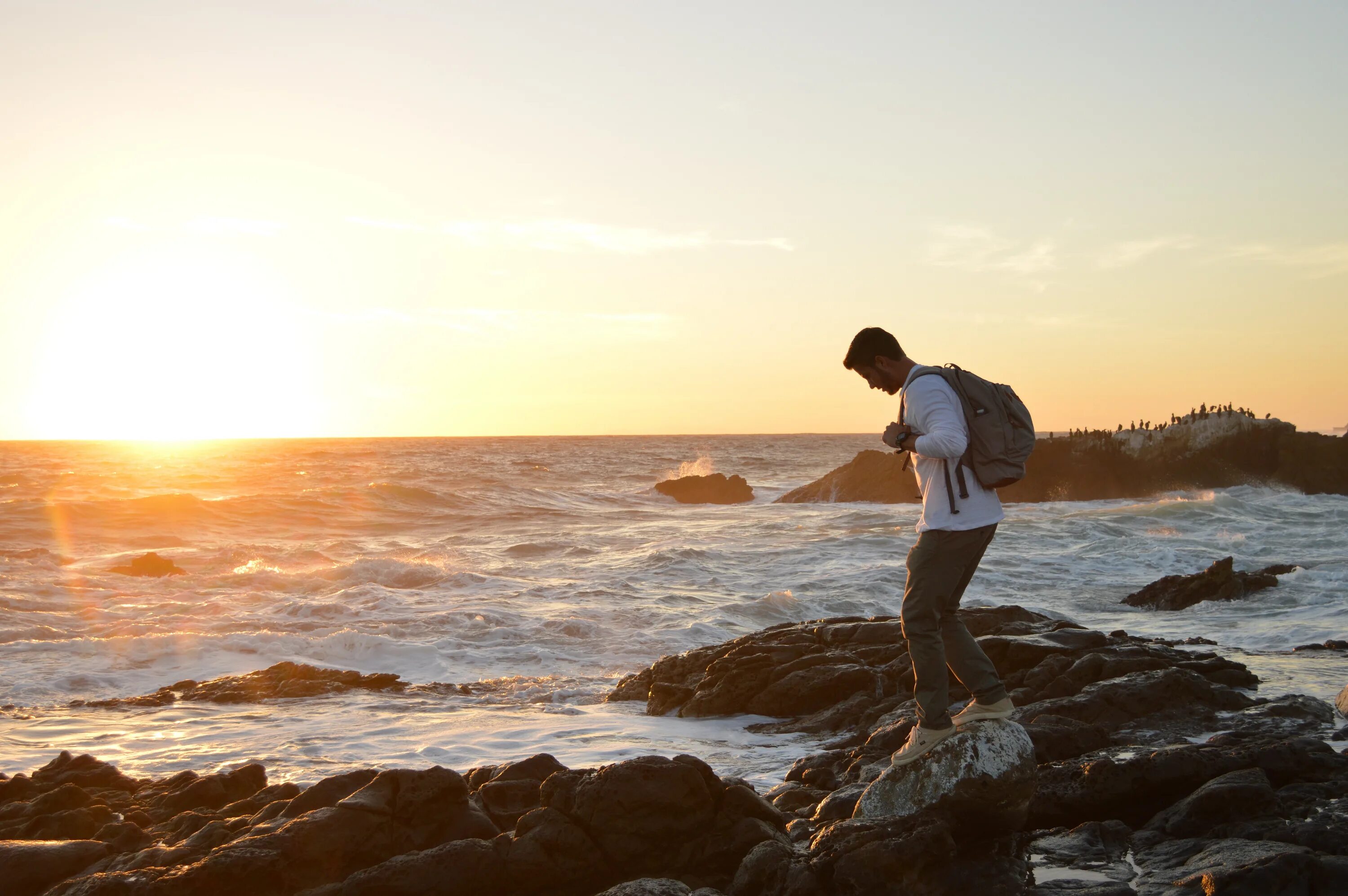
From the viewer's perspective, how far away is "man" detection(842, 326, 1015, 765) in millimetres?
4414

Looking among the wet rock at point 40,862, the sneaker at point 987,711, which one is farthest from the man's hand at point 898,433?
the wet rock at point 40,862

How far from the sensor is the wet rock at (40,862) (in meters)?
5.13

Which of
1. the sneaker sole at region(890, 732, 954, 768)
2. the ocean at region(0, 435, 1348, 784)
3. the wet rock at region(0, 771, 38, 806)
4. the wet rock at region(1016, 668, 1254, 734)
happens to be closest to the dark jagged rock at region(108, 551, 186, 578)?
the ocean at region(0, 435, 1348, 784)

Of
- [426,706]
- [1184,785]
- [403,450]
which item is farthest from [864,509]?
[403,450]

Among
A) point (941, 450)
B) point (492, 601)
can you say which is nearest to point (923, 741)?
point (941, 450)

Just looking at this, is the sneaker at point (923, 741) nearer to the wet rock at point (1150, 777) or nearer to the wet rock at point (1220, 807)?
the wet rock at point (1150, 777)

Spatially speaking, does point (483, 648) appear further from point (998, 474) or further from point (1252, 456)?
point (1252, 456)

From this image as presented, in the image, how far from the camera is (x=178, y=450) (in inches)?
4099

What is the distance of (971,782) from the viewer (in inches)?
192

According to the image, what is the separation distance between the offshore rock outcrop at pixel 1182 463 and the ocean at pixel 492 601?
3.08ft

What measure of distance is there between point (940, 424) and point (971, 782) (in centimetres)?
181

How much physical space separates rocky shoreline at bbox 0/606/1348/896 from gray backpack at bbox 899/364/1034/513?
1.37 metres

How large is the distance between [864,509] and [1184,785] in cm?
2560

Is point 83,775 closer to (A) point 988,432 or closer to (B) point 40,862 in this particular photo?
(B) point 40,862
